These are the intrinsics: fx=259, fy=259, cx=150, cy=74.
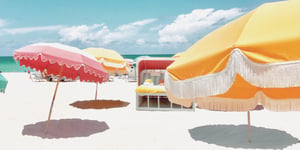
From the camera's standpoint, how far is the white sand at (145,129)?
550 cm

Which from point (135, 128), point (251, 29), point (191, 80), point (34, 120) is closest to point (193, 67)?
point (191, 80)

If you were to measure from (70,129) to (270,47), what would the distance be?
217 inches

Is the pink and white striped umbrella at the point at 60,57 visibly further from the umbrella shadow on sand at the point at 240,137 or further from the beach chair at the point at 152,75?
the beach chair at the point at 152,75

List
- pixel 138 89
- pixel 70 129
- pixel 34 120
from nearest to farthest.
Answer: pixel 70 129 < pixel 34 120 < pixel 138 89

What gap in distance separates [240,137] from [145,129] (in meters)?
2.39

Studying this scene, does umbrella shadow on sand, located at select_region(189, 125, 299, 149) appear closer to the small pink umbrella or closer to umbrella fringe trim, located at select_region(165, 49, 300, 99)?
umbrella fringe trim, located at select_region(165, 49, 300, 99)

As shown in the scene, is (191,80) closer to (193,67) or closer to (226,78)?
(193,67)

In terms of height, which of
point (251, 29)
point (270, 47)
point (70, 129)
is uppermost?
point (251, 29)

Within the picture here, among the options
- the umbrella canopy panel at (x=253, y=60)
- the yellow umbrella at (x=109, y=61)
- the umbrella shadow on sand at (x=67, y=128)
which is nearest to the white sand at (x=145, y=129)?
the umbrella shadow on sand at (x=67, y=128)

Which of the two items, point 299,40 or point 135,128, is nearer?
point 299,40

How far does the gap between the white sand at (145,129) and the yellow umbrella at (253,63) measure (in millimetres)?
1512

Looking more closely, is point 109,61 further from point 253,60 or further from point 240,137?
point 253,60

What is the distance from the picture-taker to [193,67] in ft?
12.9

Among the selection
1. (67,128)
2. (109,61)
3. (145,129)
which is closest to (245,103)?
(145,129)
